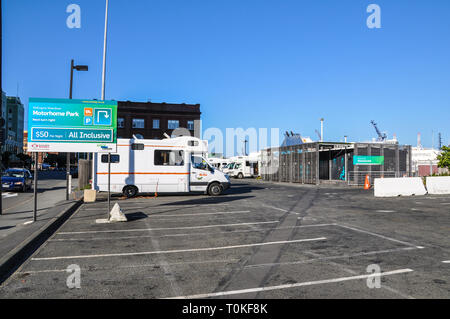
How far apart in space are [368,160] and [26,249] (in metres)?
29.0

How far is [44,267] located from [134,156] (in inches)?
510

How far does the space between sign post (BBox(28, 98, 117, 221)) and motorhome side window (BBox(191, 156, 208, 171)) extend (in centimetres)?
875

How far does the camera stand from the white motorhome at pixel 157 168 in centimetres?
1831

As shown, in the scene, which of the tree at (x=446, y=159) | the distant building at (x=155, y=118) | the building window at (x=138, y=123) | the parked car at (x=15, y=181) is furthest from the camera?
the building window at (x=138, y=123)

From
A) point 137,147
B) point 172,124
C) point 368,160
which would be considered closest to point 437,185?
point 368,160

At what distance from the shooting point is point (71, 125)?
10875 mm

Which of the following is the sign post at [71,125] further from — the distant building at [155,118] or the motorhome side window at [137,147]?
the distant building at [155,118]

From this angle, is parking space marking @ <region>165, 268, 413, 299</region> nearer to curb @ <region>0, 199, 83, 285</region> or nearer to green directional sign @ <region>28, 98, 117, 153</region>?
curb @ <region>0, 199, 83, 285</region>

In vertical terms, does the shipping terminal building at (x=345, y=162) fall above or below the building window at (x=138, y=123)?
below

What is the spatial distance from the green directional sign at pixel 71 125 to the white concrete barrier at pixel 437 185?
19030mm

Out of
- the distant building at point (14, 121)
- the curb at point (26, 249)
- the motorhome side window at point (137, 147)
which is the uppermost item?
the distant building at point (14, 121)

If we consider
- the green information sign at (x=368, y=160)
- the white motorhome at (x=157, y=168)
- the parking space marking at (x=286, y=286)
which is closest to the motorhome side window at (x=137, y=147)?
the white motorhome at (x=157, y=168)
